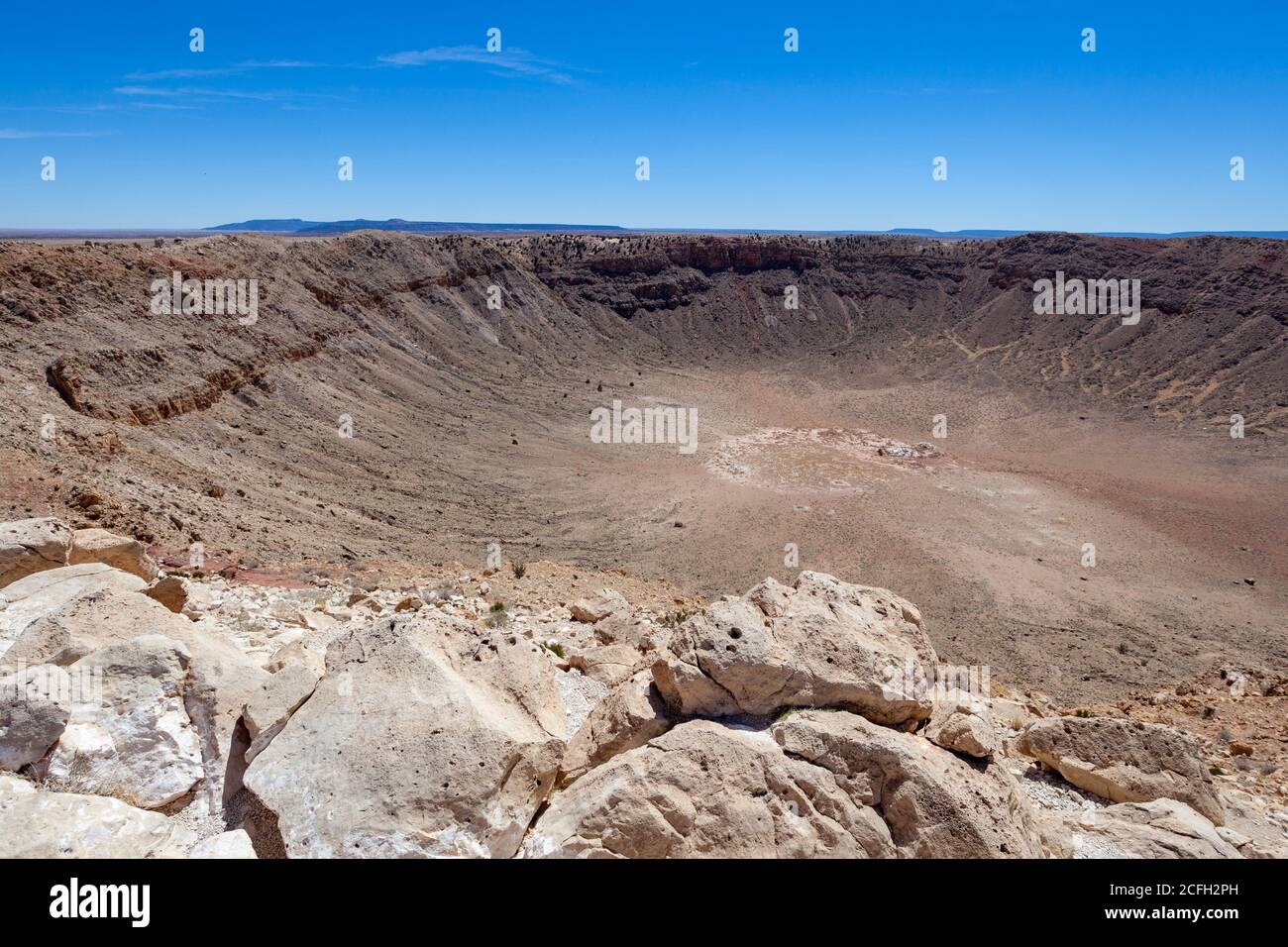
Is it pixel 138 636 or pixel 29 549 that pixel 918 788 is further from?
pixel 29 549

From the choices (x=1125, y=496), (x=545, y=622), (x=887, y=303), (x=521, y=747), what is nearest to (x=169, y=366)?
(x=545, y=622)

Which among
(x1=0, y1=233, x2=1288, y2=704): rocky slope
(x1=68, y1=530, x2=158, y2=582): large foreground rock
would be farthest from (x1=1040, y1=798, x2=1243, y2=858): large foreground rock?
(x1=68, y1=530, x2=158, y2=582): large foreground rock

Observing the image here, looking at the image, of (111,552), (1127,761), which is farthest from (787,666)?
(111,552)

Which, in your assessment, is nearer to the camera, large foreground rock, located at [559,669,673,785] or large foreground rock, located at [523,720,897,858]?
large foreground rock, located at [523,720,897,858]

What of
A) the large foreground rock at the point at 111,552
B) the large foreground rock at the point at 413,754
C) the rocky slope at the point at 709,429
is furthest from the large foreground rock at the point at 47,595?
the rocky slope at the point at 709,429

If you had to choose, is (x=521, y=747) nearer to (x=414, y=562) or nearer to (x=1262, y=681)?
(x=414, y=562)

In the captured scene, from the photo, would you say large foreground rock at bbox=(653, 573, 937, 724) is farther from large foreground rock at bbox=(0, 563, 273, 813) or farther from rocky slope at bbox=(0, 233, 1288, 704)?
rocky slope at bbox=(0, 233, 1288, 704)
